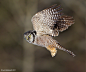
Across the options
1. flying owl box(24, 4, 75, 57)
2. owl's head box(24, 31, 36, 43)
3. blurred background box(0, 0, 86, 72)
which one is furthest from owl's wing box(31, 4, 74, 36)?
blurred background box(0, 0, 86, 72)

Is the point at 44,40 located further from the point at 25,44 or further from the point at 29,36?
the point at 25,44

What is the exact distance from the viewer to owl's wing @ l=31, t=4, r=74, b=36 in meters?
2.03

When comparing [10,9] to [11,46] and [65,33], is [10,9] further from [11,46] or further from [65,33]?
[65,33]

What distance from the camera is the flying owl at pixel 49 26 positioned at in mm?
2057

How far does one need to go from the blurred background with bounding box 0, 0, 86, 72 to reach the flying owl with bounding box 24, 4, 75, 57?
3393mm

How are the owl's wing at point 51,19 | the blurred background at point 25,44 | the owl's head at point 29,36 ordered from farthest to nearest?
the blurred background at point 25,44 < the owl's head at point 29,36 < the owl's wing at point 51,19

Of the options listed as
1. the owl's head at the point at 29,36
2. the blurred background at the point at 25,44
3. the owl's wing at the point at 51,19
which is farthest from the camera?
the blurred background at the point at 25,44

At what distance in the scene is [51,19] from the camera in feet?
6.88

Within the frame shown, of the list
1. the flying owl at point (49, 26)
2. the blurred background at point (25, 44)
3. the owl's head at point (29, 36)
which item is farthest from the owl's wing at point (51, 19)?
the blurred background at point (25, 44)

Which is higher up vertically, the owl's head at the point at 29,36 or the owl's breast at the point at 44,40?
the owl's head at the point at 29,36

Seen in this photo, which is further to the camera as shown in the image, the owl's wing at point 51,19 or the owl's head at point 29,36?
the owl's head at point 29,36

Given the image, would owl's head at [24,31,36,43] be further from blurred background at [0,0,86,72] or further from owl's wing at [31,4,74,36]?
blurred background at [0,0,86,72]

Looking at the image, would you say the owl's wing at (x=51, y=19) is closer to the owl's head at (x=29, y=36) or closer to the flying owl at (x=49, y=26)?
the flying owl at (x=49, y=26)

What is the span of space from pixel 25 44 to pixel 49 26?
376 cm
